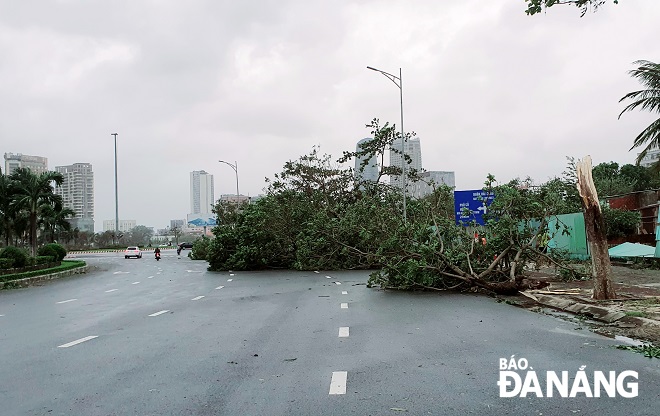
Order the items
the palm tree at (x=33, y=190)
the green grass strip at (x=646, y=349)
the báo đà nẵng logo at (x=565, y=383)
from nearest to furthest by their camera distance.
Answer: the báo đà nẵng logo at (x=565, y=383) → the green grass strip at (x=646, y=349) → the palm tree at (x=33, y=190)

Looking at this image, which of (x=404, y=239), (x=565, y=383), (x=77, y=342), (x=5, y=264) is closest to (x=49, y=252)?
(x=5, y=264)

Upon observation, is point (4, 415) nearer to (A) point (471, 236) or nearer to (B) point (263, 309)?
(B) point (263, 309)

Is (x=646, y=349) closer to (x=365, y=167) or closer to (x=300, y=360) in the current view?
(x=300, y=360)

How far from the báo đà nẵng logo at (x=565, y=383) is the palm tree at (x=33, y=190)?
1679 inches

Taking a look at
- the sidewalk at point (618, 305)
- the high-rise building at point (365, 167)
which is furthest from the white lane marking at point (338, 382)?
the high-rise building at point (365, 167)

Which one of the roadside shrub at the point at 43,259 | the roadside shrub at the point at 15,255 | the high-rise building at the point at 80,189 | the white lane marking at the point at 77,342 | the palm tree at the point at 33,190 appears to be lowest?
the white lane marking at the point at 77,342

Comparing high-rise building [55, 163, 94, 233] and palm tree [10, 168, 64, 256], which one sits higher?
high-rise building [55, 163, 94, 233]

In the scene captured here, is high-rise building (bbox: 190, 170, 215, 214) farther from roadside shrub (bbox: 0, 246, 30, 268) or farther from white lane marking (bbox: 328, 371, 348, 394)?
white lane marking (bbox: 328, 371, 348, 394)

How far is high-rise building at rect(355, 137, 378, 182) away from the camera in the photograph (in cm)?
3644

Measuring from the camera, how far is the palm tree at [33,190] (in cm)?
4106

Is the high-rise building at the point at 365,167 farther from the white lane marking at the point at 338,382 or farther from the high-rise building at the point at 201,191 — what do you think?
the high-rise building at the point at 201,191

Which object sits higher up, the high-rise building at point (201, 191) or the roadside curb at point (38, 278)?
the high-rise building at point (201, 191)

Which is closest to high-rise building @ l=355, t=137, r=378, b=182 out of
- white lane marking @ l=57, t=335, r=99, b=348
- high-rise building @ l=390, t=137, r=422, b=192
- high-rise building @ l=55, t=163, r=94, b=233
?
high-rise building @ l=390, t=137, r=422, b=192

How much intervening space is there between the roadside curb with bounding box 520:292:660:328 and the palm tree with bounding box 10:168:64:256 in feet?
129
